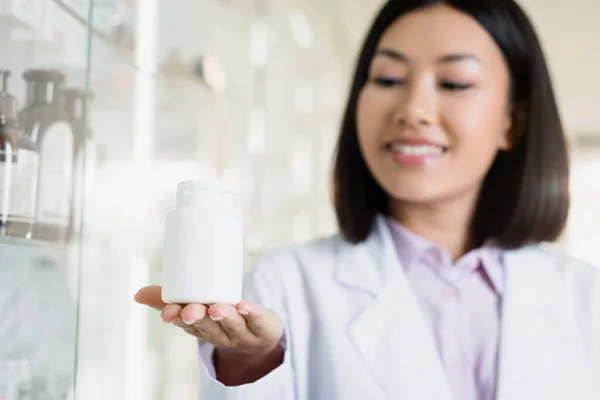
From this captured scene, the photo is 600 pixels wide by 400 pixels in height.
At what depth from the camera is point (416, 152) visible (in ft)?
2.60

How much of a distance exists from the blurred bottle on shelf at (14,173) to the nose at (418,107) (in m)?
0.43

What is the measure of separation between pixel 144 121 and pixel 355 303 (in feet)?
1.58

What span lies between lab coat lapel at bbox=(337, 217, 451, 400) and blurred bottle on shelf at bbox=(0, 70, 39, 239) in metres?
0.38

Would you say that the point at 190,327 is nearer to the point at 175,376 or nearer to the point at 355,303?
the point at 355,303

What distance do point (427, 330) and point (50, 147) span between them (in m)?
0.48

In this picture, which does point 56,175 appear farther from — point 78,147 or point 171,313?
point 171,313

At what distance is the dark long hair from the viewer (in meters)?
0.86

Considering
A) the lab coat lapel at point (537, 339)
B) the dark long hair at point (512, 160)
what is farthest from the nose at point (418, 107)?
the lab coat lapel at point (537, 339)

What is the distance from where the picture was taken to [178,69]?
1.20m

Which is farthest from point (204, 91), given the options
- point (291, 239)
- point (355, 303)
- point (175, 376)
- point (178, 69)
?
point (291, 239)

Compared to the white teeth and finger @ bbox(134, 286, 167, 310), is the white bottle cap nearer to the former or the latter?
finger @ bbox(134, 286, 167, 310)

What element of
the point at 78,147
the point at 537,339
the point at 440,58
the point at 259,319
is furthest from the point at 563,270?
the point at 78,147

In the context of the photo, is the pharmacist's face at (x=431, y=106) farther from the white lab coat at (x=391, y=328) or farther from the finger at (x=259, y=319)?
the finger at (x=259, y=319)

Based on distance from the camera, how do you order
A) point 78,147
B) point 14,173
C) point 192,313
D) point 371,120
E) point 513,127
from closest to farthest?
point 192,313 < point 14,173 < point 78,147 < point 371,120 < point 513,127
